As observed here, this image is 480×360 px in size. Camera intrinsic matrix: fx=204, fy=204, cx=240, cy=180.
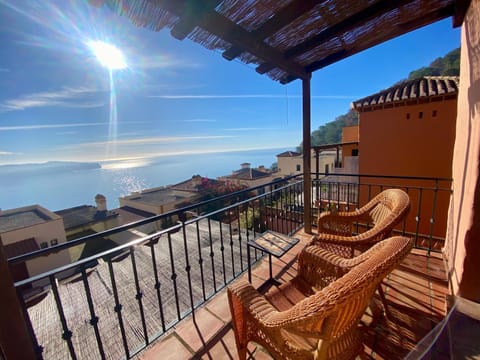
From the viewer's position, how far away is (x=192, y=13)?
1330mm

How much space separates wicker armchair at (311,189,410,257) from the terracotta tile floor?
0.57m

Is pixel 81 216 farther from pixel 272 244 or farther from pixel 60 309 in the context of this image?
pixel 272 244

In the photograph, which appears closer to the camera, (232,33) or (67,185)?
(232,33)

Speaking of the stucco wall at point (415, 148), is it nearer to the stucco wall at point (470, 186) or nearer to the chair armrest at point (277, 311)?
the stucco wall at point (470, 186)

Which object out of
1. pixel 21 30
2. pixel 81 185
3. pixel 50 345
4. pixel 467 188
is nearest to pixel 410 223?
pixel 467 188

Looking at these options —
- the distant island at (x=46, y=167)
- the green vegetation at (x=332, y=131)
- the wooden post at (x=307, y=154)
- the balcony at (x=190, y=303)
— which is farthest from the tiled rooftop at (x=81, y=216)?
the green vegetation at (x=332, y=131)

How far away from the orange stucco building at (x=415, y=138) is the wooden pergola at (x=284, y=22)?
4650 millimetres

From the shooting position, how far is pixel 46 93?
13078mm

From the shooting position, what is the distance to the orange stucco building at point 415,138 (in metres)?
5.28

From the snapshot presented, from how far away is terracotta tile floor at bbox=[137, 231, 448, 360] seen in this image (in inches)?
59.4

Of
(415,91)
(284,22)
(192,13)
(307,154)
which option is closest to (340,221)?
(307,154)

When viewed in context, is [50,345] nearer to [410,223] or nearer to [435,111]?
[410,223]

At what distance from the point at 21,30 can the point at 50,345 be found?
5126 mm

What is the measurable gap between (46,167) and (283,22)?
4283 cm
